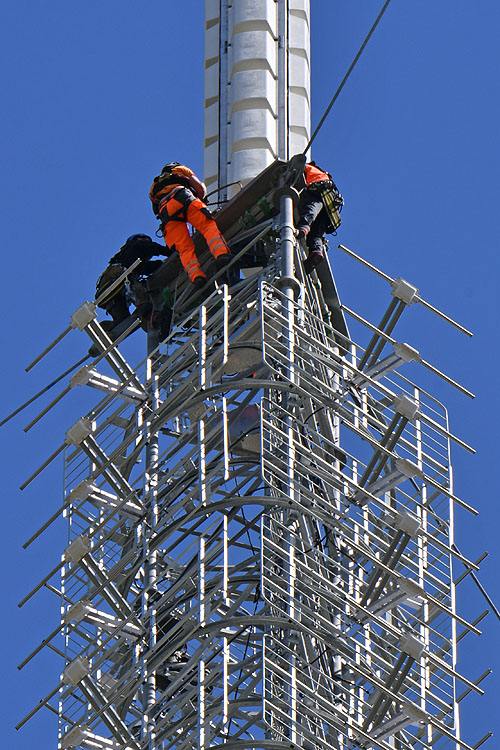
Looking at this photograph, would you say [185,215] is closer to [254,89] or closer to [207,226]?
[207,226]

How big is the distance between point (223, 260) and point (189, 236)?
1251mm

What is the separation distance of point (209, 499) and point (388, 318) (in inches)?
227

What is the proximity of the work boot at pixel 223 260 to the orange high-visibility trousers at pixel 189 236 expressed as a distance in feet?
0.43

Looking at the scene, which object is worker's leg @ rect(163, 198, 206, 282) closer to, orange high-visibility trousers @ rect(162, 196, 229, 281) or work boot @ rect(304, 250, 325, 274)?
orange high-visibility trousers @ rect(162, 196, 229, 281)

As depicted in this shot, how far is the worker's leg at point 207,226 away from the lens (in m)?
53.8

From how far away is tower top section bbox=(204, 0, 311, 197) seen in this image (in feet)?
196

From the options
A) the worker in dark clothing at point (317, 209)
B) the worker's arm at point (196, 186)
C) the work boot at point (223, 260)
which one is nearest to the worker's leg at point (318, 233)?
the worker in dark clothing at point (317, 209)

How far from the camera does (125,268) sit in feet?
188

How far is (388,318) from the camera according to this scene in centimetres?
5166

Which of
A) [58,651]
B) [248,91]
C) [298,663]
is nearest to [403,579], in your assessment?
[298,663]

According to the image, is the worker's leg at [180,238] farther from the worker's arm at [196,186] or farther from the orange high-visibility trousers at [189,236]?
the worker's arm at [196,186]

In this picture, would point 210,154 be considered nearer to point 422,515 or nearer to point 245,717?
point 422,515

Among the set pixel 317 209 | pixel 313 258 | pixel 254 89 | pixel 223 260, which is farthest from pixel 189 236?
pixel 254 89

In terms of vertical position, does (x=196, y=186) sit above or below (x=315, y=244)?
above
